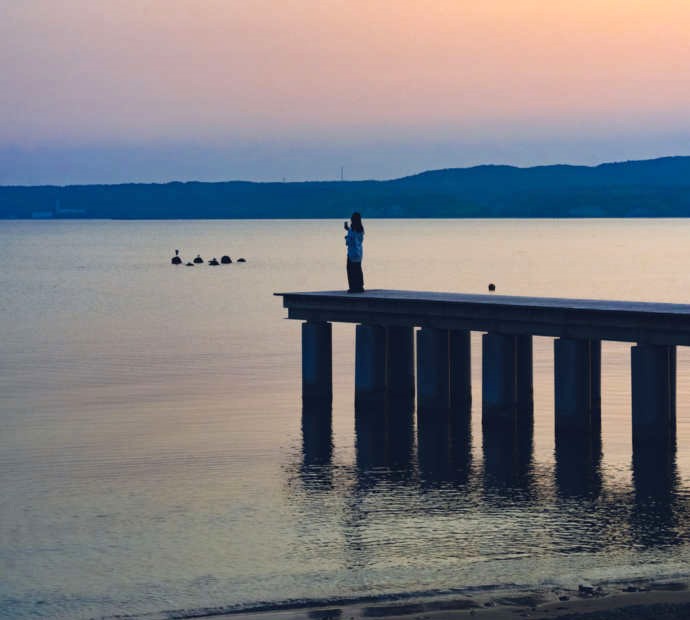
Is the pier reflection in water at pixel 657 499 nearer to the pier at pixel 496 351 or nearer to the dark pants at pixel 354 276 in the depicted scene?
the pier at pixel 496 351

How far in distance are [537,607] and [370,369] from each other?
1906cm

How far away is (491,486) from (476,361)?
22181 millimetres

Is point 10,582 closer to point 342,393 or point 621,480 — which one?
point 621,480

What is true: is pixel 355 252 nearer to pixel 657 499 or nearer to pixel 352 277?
pixel 352 277

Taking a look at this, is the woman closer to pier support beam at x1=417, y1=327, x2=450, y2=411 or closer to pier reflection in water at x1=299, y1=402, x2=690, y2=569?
pier support beam at x1=417, y1=327, x2=450, y2=411

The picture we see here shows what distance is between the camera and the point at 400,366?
3744cm

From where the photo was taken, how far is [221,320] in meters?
75.4

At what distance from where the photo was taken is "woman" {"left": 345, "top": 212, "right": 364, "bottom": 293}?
3775 centimetres

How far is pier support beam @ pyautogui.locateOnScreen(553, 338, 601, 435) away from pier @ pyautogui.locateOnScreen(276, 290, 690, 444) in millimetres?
22

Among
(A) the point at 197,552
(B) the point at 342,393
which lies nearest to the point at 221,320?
(B) the point at 342,393

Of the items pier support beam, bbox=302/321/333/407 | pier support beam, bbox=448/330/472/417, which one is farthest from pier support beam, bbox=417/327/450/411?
pier support beam, bbox=302/321/333/407

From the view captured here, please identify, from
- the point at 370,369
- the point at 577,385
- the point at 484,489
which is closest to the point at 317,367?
the point at 370,369

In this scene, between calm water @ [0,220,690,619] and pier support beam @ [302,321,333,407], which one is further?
pier support beam @ [302,321,333,407]

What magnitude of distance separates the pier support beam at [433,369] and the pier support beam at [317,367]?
3.32 metres
